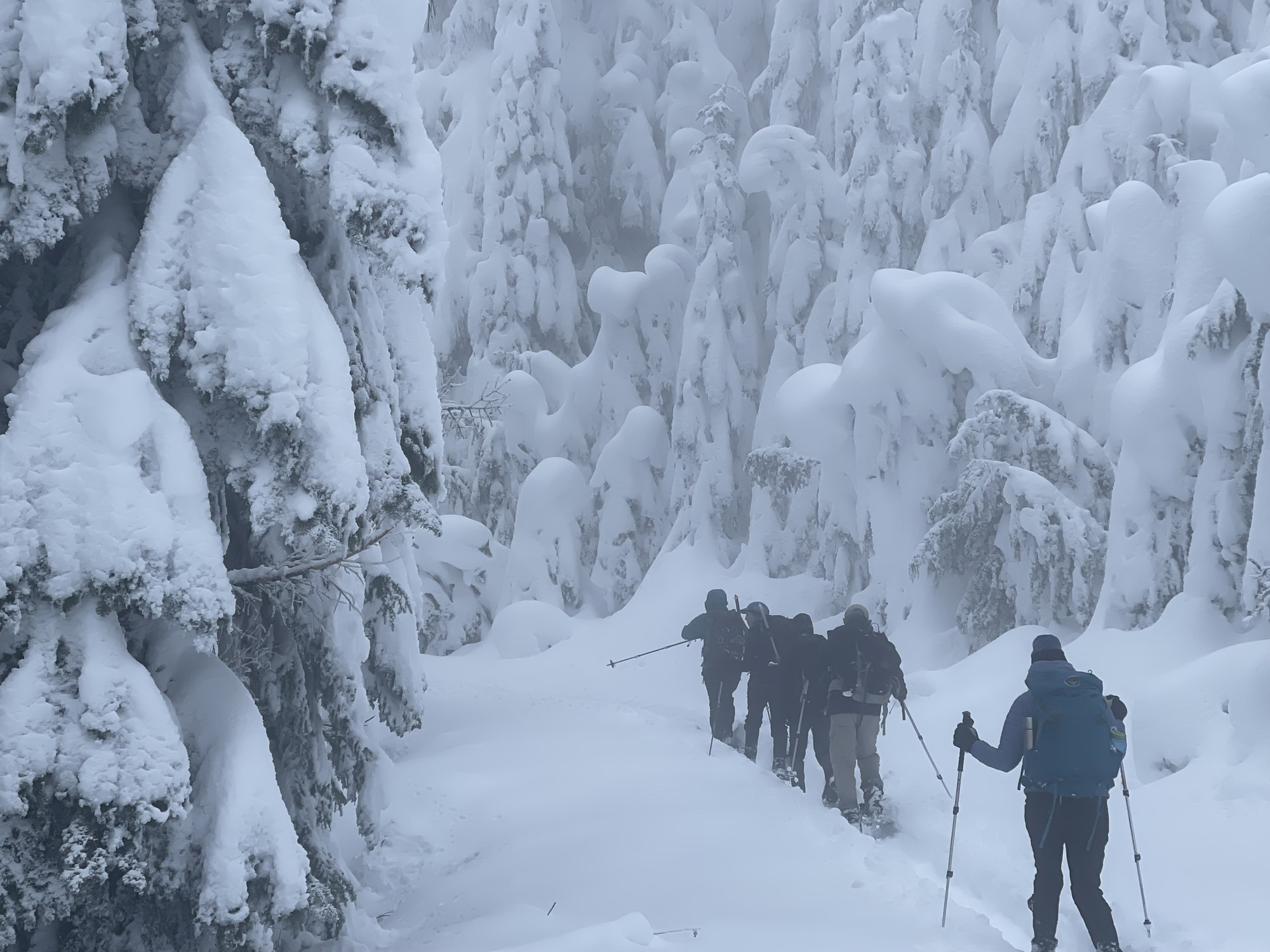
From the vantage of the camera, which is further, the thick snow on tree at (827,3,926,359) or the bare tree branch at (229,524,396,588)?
the thick snow on tree at (827,3,926,359)

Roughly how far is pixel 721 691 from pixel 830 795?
222 cm

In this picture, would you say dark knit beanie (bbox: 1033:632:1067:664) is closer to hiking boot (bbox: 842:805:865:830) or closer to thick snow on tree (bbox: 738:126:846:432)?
hiking boot (bbox: 842:805:865:830)

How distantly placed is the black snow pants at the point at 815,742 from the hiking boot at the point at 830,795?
5cm

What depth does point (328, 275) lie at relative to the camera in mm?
5566

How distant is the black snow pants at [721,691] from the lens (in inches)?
424

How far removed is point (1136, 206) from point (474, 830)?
9583 millimetres

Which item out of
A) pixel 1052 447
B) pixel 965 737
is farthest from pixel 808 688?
pixel 1052 447

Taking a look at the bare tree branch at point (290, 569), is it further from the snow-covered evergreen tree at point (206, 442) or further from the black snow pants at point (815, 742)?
the black snow pants at point (815, 742)

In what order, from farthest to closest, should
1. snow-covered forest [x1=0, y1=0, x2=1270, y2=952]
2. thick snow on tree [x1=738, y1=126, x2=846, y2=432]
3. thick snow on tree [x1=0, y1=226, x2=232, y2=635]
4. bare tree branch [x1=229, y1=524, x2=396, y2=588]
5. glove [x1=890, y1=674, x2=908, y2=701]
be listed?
thick snow on tree [x1=738, y1=126, x2=846, y2=432] < glove [x1=890, y1=674, x2=908, y2=701] < bare tree branch [x1=229, y1=524, x2=396, y2=588] < snow-covered forest [x1=0, y1=0, x2=1270, y2=952] < thick snow on tree [x1=0, y1=226, x2=232, y2=635]

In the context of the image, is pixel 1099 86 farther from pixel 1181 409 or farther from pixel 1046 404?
pixel 1181 409

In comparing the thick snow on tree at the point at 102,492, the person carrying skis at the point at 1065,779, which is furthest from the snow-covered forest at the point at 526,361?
the person carrying skis at the point at 1065,779

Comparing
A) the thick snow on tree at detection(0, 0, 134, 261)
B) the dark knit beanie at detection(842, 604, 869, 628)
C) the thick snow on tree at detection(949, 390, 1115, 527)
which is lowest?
the dark knit beanie at detection(842, 604, 869, 628)

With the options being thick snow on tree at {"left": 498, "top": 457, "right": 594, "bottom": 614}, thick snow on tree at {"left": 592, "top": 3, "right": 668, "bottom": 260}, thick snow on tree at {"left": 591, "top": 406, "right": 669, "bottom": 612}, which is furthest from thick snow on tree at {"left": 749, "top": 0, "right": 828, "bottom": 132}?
thick snow on tree at {"left": 498, "top": 457, "right": 594, "bottom": 614}

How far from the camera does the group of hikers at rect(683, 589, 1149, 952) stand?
547 cm
